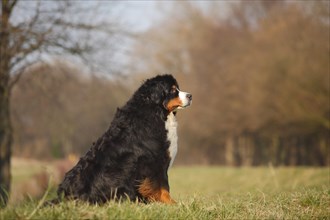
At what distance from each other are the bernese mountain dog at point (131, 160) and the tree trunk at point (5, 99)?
6279 millimetres

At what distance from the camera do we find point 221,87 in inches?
1465

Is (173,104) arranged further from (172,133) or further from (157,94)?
(172,133)

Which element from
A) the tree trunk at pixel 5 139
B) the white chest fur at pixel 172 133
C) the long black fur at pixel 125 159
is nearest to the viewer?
the long black fur at pixel 125 159

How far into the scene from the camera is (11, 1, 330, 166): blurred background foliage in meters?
15.0

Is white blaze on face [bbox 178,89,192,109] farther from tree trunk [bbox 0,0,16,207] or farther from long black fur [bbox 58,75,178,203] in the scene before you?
tree trunk [bbox 0,0,16,207]

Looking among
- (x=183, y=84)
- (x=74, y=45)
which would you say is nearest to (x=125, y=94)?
(x=74, y=45)

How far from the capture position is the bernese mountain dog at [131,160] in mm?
5273

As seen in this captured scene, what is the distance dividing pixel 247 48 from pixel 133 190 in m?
31.5

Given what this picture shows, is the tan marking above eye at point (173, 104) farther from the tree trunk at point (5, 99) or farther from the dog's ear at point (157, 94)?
the tree trunk at point (5, 99)

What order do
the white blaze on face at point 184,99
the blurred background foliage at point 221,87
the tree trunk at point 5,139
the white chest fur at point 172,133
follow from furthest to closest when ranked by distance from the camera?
the blurred background foliage at point 221,87 < the tree trunk at point 5,139 < the white blaze on face at point 184,99 < the white chest fur at point 172,133

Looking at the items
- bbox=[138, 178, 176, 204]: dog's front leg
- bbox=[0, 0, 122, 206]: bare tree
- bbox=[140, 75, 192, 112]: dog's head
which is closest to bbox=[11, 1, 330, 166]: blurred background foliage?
bbox=[0, 0, 122, 206]: bare tree

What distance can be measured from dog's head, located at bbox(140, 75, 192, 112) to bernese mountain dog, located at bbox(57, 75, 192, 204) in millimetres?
18

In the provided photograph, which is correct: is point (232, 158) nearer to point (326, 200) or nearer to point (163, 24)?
point (163, 24)

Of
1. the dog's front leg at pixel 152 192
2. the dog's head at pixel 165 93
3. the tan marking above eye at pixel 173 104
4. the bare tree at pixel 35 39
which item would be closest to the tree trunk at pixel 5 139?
the bare tree at pixel 35 39
